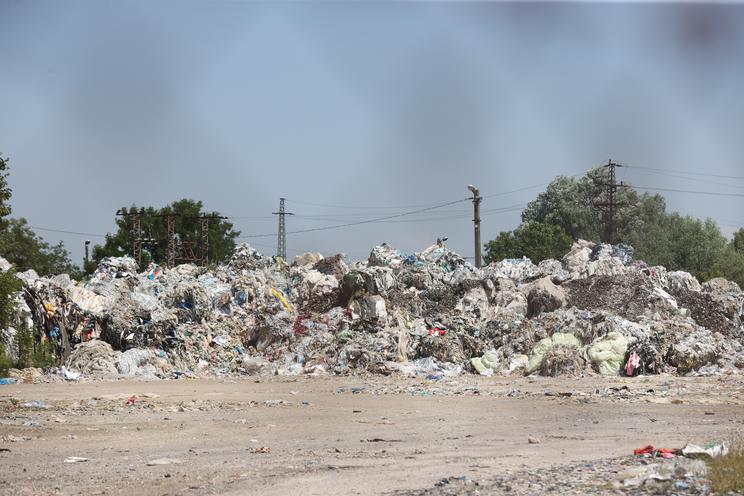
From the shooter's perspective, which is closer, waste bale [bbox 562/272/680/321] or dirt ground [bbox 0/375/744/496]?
dirt ground [bbox 0/375/744/496]

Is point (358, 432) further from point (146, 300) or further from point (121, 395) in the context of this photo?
point (146, 300)

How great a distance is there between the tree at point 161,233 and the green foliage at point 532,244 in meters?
16.7

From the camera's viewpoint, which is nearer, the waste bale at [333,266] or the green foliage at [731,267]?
the waste bale at [333,266]

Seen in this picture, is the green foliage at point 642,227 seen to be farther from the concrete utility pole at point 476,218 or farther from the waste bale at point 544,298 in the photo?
the waste bale at point 544,298

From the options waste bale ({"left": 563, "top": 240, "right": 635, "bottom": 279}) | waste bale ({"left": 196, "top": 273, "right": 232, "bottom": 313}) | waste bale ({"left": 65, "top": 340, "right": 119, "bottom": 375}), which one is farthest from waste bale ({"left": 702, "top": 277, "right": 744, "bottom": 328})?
waste bale ({"left": 65, "top": 340, "right": 119, "bottom": 375})

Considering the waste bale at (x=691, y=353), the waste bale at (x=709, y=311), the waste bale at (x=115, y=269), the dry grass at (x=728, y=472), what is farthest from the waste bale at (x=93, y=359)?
the dry grass at (x=728, y=472)

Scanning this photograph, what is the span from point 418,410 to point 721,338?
1160cm

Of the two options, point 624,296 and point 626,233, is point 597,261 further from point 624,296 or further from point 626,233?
point 626,233

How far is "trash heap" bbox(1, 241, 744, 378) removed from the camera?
20000 mm

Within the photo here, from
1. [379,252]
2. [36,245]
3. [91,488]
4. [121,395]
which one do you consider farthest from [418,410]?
[36,245]

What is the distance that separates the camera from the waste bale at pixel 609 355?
18984 millimetres

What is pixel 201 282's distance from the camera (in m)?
26.4

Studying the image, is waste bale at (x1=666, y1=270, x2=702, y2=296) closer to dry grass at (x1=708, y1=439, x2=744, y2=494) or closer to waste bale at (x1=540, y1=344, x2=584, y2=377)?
waste bale at (x1=540, y1=344, x2=584, y2=377)

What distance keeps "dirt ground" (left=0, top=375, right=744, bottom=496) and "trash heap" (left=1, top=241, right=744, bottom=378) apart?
211cm
